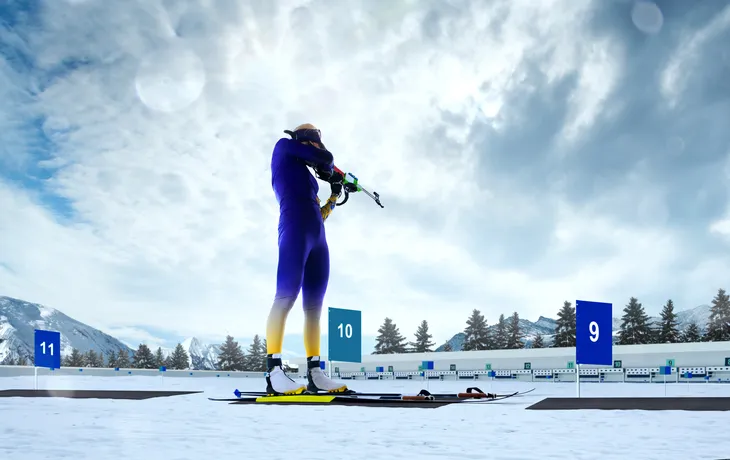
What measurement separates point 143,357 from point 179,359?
3987 mm

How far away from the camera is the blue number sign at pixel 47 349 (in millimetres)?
11723

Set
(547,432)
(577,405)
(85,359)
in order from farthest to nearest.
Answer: (85,359)
(577,405)
(547,432)

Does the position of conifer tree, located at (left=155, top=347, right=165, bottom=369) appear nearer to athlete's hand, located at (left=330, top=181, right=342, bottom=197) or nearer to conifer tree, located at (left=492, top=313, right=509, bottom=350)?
conifer tree, located at (left=492, top=313, right=509, bottom=350)

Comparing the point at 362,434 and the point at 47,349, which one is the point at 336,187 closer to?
the point at 362,434

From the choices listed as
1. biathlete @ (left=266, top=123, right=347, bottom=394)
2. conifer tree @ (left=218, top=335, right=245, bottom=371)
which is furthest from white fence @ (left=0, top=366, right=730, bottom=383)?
conifer tree @ (left=218, top=335, right=245, bottom=371)

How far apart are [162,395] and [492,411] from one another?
15.5ft

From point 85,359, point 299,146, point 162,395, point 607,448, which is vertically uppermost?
point 299,146

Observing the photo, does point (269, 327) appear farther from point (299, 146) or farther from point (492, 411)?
point (492, 411)

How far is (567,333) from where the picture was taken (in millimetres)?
52719

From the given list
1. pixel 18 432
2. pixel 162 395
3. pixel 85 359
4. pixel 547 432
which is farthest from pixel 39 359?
pixel 85 359

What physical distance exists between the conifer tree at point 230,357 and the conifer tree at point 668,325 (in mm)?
38156

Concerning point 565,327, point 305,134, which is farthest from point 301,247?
point 565,327

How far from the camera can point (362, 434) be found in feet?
12.6

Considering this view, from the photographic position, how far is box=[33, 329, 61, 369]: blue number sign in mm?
11723
